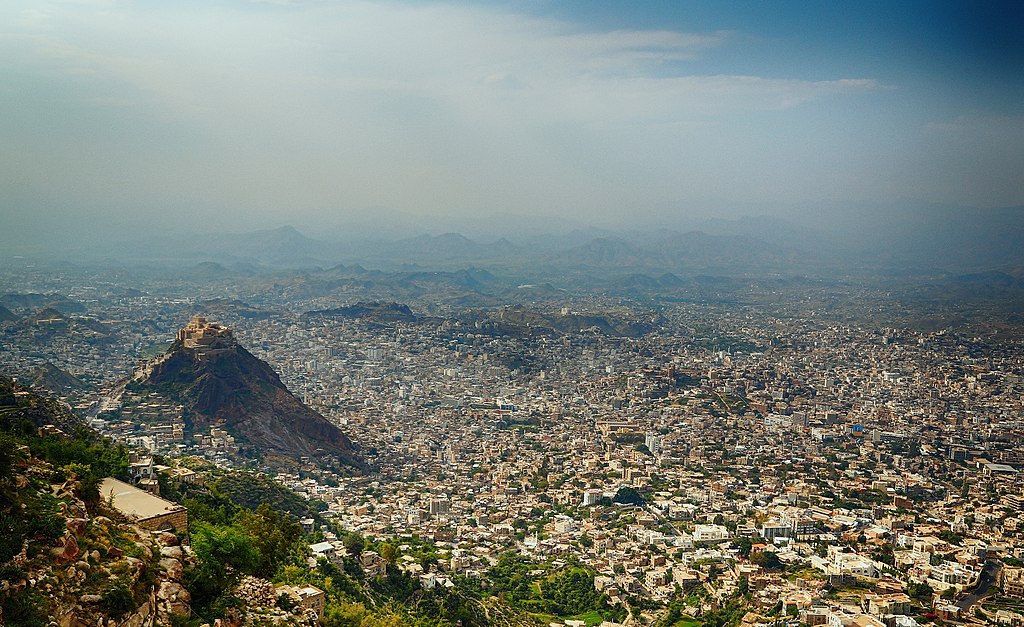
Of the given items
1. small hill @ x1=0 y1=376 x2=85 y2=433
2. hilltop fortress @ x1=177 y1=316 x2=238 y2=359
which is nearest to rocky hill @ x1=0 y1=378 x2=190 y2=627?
small hill @ x1=0 y1=376 x2=85 y2=433

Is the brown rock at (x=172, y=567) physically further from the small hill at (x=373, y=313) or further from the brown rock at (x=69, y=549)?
the small hill at (x=373, y=313)

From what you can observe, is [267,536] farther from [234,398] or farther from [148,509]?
[234,398]

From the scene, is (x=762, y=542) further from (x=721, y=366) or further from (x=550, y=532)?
(x=721, y=366)

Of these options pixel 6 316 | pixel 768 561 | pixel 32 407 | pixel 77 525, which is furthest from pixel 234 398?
pixel 6 316

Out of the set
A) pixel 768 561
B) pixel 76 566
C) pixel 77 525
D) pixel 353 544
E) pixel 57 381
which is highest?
pixel 77 525

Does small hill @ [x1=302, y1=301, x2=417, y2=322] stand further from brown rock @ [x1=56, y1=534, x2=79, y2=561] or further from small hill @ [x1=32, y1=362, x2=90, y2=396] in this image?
brown rock @ [x1=56, y1=534, x2=79, y2=561]

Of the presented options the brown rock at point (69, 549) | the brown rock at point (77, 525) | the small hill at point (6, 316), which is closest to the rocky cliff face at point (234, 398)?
the brown rock at point (77, 525)
